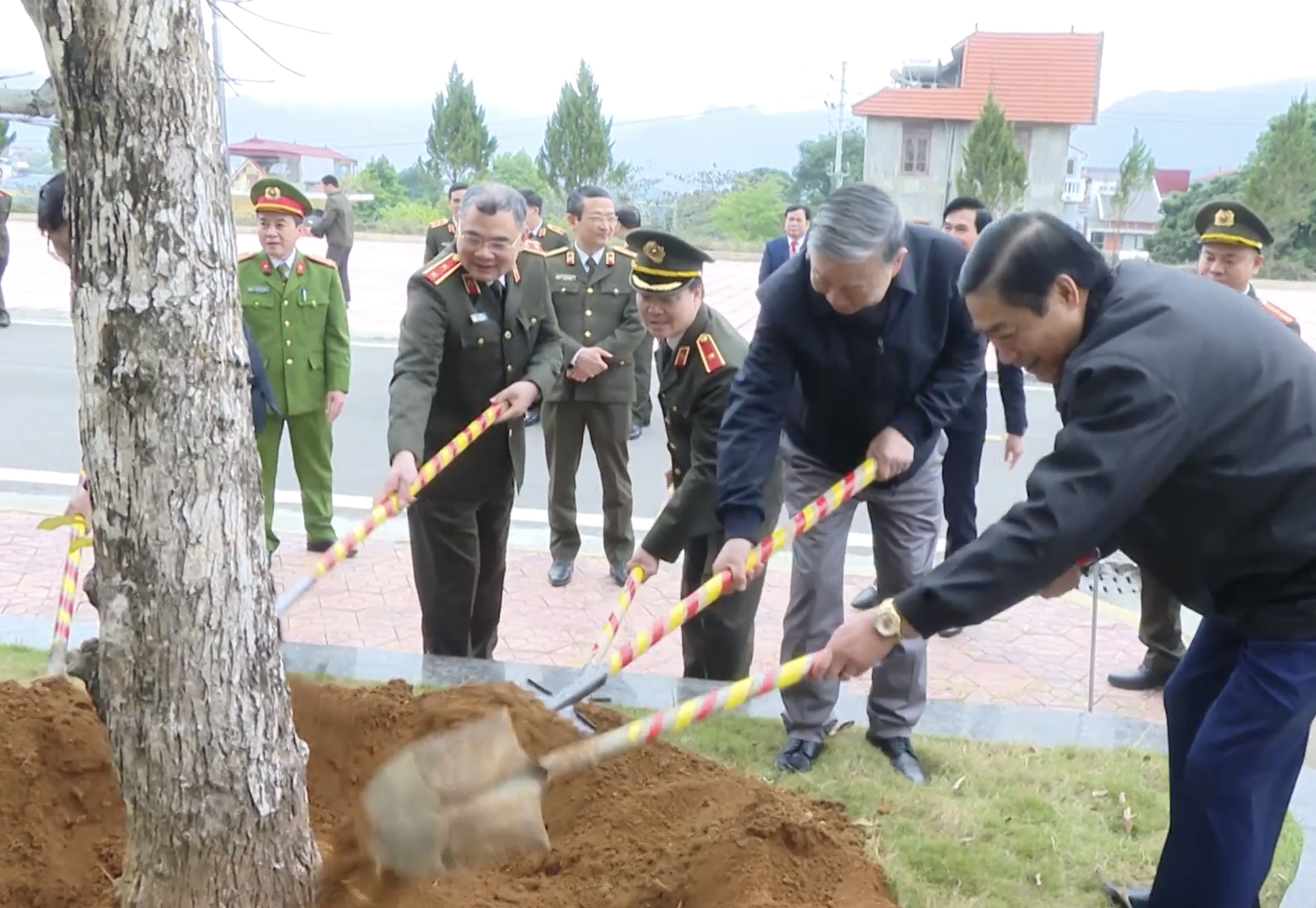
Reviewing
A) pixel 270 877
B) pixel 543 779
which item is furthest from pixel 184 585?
pixel 543 779

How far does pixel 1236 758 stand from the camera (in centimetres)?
246

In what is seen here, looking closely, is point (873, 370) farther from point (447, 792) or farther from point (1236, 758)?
point (447, 792)

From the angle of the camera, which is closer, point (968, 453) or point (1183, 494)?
point (1183, 494)

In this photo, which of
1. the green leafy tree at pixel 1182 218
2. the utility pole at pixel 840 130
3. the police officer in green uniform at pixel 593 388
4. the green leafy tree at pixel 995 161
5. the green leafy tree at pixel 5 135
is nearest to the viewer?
the police officer in green uniform at pixel 593 388

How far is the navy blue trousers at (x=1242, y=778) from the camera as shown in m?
2.45

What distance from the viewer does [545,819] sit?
3100 millimetres

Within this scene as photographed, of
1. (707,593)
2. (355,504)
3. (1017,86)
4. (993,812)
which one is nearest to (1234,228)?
(993,812)

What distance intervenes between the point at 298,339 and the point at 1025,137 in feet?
127

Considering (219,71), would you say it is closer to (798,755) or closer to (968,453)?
(798,755)

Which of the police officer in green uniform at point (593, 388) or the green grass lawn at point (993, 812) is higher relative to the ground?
the police officer in green uniform at point (593, 388)

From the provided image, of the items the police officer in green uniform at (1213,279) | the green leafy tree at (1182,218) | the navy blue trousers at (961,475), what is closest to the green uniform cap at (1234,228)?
the police officer in green uniform at (1213,279)

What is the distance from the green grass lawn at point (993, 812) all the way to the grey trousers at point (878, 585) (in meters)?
0.14

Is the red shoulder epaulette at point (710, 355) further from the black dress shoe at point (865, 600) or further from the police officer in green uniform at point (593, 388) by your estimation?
the black dress shoe at point (865, 600)

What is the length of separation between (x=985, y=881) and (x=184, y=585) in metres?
2.04
